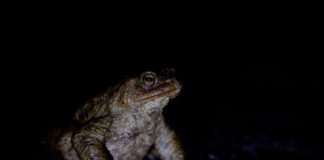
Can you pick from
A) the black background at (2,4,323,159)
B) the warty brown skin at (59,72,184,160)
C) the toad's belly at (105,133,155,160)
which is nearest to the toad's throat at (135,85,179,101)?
the warty brown skin at (59,72,184,160)

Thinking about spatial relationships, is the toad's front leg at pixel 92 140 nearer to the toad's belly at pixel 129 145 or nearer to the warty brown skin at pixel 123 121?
the warty brown skin at pixel 123 121

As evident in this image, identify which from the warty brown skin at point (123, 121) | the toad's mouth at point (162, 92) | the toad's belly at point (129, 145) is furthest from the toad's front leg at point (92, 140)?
the toad's mouth at point (162, 92)

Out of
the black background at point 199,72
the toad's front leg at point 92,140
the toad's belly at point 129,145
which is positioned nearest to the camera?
the toad's front leg at point 92,140

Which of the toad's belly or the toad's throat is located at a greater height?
the toad's throat

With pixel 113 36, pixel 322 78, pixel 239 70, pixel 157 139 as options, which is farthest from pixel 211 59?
pixel 157 139

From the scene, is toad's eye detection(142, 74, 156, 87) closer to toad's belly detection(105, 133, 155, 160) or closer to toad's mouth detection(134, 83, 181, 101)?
toad's mouth detection(134, 83, 181, 101)

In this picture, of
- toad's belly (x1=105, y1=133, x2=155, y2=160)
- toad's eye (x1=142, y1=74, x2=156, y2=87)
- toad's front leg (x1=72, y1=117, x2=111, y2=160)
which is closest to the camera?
toad's front leg (x1=72, y1=117, x2=111, y2=160)

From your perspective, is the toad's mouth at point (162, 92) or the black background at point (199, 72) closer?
the toad's mouth at point (162, 92)

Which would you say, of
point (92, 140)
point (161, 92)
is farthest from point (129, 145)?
point (161, 92)
